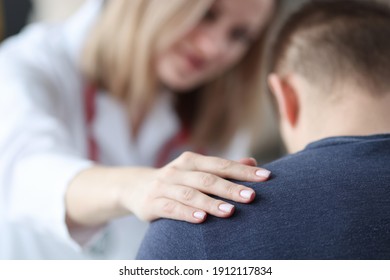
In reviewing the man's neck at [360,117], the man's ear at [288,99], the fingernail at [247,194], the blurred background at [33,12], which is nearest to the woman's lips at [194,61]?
the blurred background at [33,12]

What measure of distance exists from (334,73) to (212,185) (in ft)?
0.77

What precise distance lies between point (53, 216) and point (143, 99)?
59 centimetres

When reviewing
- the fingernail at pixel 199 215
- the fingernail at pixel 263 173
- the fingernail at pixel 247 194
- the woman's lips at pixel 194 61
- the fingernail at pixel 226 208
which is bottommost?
the woman's lips at pixel 194 61

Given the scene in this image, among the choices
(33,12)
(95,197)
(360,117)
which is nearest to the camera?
(360,117)

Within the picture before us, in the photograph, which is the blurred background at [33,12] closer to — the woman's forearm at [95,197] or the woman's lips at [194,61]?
the woman's lips at [194,61]

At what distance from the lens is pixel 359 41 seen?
74 cm

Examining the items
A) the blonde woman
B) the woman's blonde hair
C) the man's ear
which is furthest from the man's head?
the woman's blonde hair

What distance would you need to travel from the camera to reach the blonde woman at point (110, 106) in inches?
34.4

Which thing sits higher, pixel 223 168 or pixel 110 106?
pixel 223 168

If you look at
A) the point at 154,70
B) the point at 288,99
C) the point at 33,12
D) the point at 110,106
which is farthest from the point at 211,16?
the point at 33,12

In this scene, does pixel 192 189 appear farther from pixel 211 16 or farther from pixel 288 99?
pixel 211 16

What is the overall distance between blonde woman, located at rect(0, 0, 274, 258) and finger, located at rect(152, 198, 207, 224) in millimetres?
118

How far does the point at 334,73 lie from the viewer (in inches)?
28.6
